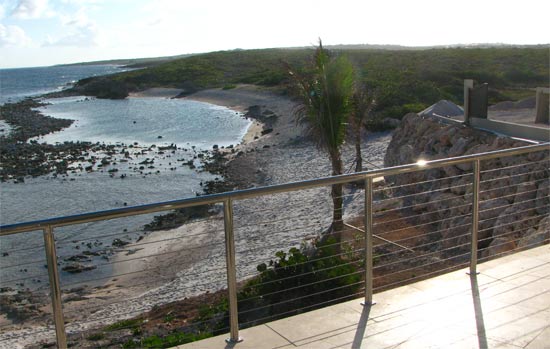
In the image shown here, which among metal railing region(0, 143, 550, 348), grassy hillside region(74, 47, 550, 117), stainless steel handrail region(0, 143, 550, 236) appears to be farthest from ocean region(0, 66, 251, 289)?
grassy hillside region(74, 47, 550, 117)

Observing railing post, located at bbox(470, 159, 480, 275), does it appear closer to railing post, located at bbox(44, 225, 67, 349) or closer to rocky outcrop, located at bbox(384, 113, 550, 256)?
rocky outcrop, located at bbox(384, 113, 550, 256)

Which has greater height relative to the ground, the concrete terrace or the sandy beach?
the concrete terrace

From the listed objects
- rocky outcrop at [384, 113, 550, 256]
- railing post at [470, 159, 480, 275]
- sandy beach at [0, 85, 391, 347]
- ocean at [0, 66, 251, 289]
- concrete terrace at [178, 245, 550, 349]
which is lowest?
ocean at [0, 66, 251, 289]

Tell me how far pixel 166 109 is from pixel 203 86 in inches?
727

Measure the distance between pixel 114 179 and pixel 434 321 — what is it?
2571 cm

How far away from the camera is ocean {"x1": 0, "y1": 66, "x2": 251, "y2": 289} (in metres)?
18.1

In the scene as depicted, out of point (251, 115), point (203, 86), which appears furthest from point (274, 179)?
point (203, 86)

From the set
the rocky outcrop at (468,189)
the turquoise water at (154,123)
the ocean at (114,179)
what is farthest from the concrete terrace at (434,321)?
the turquoise water at (154,123)

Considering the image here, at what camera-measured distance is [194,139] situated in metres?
40.8

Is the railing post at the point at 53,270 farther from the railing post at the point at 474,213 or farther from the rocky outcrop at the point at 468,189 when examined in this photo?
the rocky outcrop at the point at 468,189

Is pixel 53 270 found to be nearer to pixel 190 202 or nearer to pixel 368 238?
pixel 190 202

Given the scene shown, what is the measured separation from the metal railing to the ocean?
160 centimetres

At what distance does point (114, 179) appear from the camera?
2852 cm

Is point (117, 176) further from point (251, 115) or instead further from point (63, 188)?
point (251, 115)
